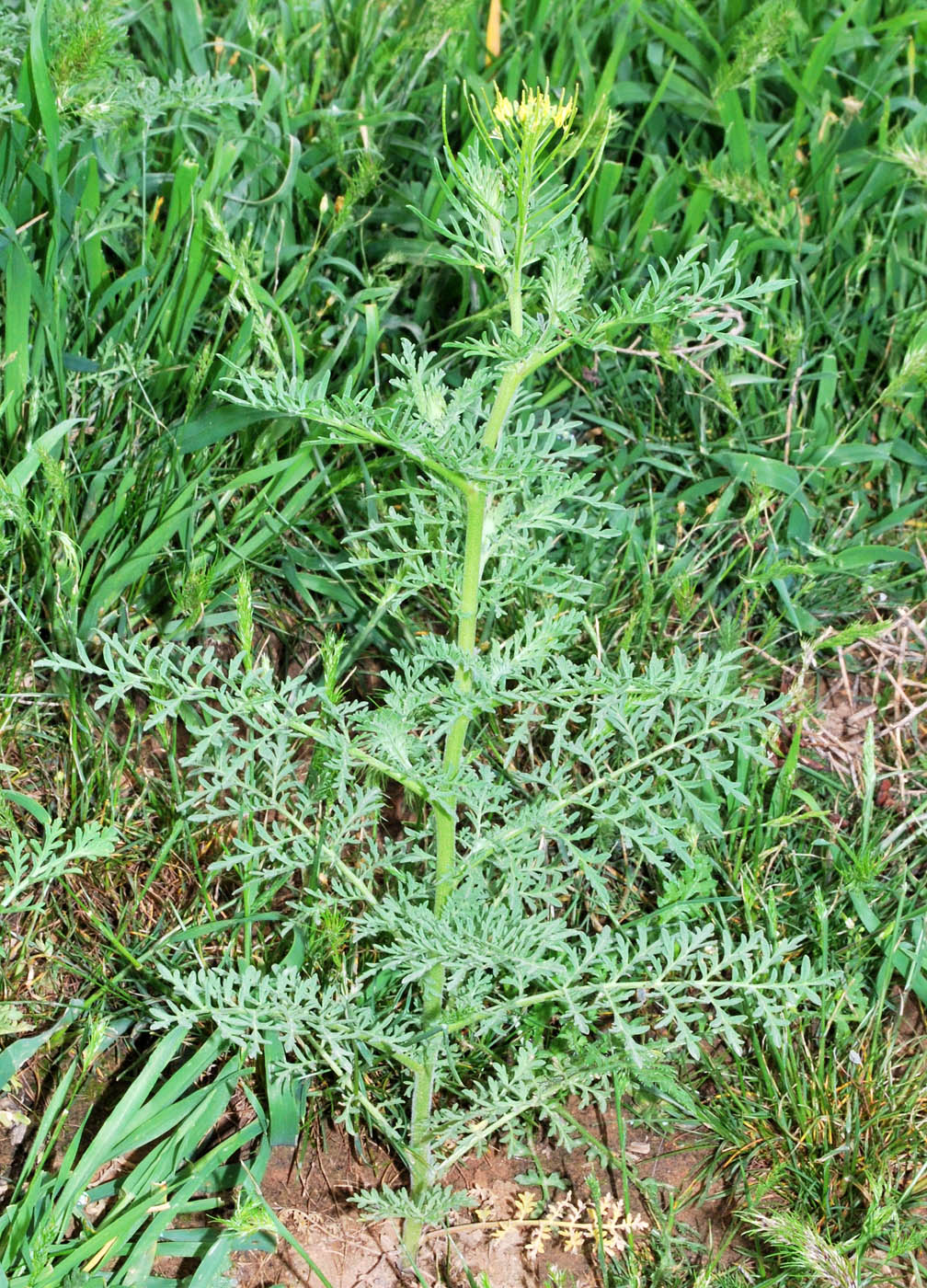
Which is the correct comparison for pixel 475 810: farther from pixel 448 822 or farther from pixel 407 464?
pixel 407 464

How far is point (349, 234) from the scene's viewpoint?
2.93m

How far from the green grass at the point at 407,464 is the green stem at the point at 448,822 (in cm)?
12

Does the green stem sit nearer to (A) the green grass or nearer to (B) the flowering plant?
(B) the flowering plant

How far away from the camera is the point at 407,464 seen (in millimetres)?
2480

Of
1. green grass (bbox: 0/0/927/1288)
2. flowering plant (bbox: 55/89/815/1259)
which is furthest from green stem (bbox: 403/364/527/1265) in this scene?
green grass (bbox: 0/0/927/1288)

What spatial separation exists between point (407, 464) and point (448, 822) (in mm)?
879

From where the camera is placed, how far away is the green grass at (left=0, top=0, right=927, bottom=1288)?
215cm

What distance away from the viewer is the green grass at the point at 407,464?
215cm

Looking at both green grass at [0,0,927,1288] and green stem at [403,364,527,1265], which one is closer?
green stem at [403,364,527,1265]

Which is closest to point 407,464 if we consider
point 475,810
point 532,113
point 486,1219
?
point 475,810

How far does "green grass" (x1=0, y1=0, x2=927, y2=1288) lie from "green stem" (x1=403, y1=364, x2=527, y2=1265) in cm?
12

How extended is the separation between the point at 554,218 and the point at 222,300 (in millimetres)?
1301

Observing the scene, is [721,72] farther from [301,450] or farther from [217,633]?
[217,633]

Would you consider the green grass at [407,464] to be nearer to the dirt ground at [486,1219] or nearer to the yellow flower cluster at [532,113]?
the dirt ground at [486,1219]
